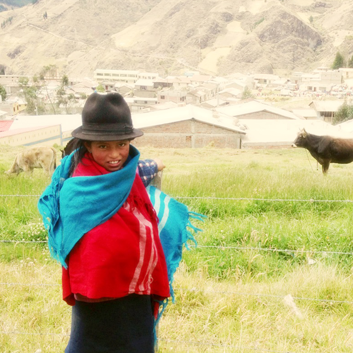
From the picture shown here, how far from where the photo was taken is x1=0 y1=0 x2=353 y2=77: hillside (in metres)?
126

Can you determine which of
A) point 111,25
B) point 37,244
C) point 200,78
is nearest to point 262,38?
point 200,78

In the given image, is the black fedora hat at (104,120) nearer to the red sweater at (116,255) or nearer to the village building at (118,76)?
the red sweater at (116,255)

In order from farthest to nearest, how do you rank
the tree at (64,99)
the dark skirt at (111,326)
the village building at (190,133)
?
the tree at (64,99), the village building at (190,133), the dark skirt at (111,326)

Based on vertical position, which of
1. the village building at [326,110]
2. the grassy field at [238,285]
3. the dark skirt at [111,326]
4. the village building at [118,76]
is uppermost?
the dark skirt at [111,326]

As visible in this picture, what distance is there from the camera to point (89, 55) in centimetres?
14250

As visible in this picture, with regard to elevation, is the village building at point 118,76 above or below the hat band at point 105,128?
below

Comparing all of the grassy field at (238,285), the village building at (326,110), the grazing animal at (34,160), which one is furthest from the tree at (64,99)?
the grassy field at (238,285)

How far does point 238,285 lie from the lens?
3393mm

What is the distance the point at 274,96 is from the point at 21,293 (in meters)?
77.2

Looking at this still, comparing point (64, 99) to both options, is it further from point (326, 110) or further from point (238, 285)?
point (238, 285)

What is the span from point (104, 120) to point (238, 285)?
2112 mm

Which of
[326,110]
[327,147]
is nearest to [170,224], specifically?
[327,147]

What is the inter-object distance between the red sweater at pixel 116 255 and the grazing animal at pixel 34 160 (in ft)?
28.8

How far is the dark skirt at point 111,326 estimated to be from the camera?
1866mm
